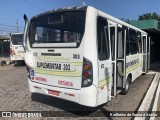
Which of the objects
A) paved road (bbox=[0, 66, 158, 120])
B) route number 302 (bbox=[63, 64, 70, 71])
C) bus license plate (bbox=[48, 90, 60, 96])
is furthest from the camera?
paved road (bbox=[0, 66, 158, 120])

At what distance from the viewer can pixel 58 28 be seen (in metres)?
6.76

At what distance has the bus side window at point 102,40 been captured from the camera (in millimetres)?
6297

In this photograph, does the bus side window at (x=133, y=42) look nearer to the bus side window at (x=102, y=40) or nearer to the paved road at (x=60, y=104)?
the paved road at (x=60, y=104)

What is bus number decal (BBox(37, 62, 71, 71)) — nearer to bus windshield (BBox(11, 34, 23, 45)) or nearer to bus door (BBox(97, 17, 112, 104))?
bus door (BBox(97, 17, 112, 104))

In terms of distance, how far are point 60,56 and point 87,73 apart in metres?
0.95

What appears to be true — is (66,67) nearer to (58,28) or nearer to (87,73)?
(87,73)

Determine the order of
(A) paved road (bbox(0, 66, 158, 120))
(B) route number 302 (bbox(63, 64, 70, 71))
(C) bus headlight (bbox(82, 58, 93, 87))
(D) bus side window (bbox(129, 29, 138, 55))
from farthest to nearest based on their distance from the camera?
(D) bus side window (bbox(129, 29, 138, 55)) < (A) paved road (bbox(0, 66, 158, 120)) < (B) route number 302 (bbox(63, 64, 70, 71)) < (C) bus headlight (bbox(82, 58, 93, 87))

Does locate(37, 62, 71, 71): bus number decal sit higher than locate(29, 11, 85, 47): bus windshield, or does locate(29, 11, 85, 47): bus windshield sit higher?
locate(29, 11, 85, 47): bus windshield

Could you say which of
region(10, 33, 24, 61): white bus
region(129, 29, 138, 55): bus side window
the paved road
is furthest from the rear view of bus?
region(10, 33, 24, 61): white bus

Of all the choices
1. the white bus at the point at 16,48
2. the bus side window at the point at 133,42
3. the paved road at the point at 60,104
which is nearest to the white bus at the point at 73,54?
the paved road at the point at 60,104

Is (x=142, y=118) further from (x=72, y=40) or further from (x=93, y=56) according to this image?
(x=72, y=40)

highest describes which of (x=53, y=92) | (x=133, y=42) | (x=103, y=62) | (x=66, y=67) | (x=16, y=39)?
(x=16, y=39)

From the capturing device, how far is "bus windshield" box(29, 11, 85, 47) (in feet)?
20.4

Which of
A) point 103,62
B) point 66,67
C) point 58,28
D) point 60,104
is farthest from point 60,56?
point 60,104
